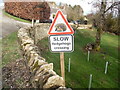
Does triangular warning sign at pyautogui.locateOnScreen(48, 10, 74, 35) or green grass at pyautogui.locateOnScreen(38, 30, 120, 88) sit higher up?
triangular warning sign at pyautogui.locateOnScreen(48, 10, 74, 35)

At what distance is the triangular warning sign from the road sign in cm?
7

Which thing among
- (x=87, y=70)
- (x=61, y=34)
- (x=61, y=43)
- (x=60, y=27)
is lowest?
(x=87, y=70)

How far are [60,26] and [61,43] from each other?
0.31 metres

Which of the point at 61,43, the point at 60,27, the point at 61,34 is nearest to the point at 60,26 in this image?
the point at 60,27

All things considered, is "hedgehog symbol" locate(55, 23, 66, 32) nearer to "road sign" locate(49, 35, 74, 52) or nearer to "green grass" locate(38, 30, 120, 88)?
"road sign" locate(49, 35, 74, 52)

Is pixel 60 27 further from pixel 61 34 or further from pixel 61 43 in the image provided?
pixel 61 43

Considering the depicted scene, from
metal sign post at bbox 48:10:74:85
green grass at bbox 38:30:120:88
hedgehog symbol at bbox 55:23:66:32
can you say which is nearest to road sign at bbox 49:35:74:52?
metal sign post at bbox 48:10:74:85

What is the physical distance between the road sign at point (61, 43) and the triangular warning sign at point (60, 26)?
0.07m

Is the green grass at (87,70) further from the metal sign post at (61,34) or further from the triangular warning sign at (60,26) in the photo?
the triangular warning sign at (60,26)

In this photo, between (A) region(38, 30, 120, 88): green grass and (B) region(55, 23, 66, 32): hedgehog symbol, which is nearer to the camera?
(B) region(55, 23, 66, 32): hedgehog symbol

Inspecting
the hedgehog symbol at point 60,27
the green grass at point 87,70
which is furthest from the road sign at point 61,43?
the green grass at point 87,70

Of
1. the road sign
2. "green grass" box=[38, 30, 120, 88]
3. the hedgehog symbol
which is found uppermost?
the hedgehog symbol

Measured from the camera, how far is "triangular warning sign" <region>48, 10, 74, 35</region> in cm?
253

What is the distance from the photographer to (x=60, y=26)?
8.45 ft
